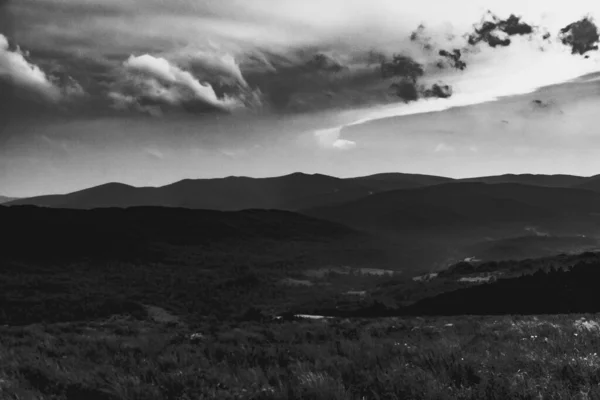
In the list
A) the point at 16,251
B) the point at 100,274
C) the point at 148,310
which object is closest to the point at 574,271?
the point at 148,310

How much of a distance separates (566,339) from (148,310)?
3896cm

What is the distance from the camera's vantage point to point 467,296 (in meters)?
30.1

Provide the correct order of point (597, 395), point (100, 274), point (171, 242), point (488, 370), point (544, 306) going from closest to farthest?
point (597, 395) < point (488, 370) < point (544, 306) < point (100, 274) < point (171, 242)

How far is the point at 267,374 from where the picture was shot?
22.1 ft

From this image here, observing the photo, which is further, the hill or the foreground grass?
the hill

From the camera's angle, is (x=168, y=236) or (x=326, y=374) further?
(x=168, y=236)

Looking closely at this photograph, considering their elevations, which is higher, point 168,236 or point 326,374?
point 326,374

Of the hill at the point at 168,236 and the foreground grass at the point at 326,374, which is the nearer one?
the foreground grass at the point at 326,374

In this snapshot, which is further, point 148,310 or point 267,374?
point 148,310

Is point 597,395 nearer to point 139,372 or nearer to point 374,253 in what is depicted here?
point 139,372

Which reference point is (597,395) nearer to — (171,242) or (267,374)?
(267,374)

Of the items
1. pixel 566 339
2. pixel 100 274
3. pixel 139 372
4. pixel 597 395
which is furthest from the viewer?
pixel 100 274

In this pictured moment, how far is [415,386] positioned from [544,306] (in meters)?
23.0

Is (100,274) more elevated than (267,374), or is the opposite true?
(267,374)
